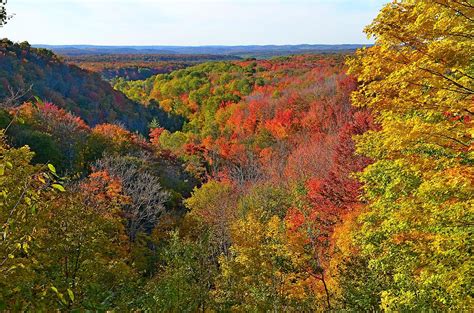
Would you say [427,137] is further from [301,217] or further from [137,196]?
[137,196]

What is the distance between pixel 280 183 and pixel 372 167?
31372 millimetres

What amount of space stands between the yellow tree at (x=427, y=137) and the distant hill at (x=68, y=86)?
6266 cm

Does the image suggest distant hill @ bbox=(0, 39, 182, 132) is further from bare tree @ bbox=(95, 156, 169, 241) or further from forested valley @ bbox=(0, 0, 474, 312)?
bare tree @ bbox=(95, 156, 169, 241)

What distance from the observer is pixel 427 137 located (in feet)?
27.8

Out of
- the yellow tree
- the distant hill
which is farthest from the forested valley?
the distant hill

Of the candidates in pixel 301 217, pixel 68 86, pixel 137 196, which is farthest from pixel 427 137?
pixel 68 86

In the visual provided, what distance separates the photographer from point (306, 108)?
252 ft

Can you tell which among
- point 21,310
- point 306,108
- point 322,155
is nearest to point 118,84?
point 306,108

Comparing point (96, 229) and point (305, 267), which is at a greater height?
point (96, 229)

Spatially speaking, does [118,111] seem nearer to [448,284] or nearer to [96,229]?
[96,229]

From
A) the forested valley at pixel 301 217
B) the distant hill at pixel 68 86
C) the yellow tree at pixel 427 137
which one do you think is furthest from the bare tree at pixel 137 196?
the distant hill at pixel 68 86

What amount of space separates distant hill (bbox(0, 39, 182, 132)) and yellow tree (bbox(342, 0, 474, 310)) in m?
62.7

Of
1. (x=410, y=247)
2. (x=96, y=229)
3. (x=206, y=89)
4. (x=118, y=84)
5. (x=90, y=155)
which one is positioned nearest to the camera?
(x=410, y=247)

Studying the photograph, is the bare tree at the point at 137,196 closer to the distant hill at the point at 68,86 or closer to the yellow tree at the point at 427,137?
the yellow tree at the point at 427,137
